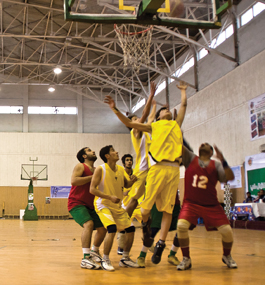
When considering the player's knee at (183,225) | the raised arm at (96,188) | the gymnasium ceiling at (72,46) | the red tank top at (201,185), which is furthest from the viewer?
the gymnasium ceiling at (72,46)

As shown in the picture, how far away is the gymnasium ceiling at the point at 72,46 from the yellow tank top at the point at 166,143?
1342cm

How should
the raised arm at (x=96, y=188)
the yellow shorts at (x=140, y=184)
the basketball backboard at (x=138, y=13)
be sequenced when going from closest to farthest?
1. the raised arm at (x=96, y=188)
2. the basketball backboard at (x=138, y=13)
3. the yellow shorts at (x=140, y=184)

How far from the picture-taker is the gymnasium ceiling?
Answer: 21.1 metres

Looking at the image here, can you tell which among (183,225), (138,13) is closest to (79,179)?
(183,225)

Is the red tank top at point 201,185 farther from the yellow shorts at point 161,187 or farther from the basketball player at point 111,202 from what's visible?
the basketball player at point 111,202

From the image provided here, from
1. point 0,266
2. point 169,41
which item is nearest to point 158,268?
point 0,266

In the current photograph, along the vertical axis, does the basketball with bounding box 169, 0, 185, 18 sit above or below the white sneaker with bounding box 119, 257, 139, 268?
above

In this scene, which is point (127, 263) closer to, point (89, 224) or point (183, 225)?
point (89, 224)

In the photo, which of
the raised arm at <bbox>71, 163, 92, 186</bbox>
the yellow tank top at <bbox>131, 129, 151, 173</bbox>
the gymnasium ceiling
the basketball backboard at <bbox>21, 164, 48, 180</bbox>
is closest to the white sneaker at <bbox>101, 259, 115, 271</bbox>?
the raised arm at <bbox>71, 163, 92, 186</bbox>

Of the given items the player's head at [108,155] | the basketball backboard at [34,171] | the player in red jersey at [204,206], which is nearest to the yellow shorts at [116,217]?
the player's head at [108,155]

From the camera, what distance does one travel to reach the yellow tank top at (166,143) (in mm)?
5031

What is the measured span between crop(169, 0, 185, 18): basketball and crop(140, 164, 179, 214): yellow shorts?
87.6 inches

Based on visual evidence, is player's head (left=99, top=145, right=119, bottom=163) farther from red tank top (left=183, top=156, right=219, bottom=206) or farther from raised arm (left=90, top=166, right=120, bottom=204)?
red tank top (left=183, top=156, right=219, bottom=206)

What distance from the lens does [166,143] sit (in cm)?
508
